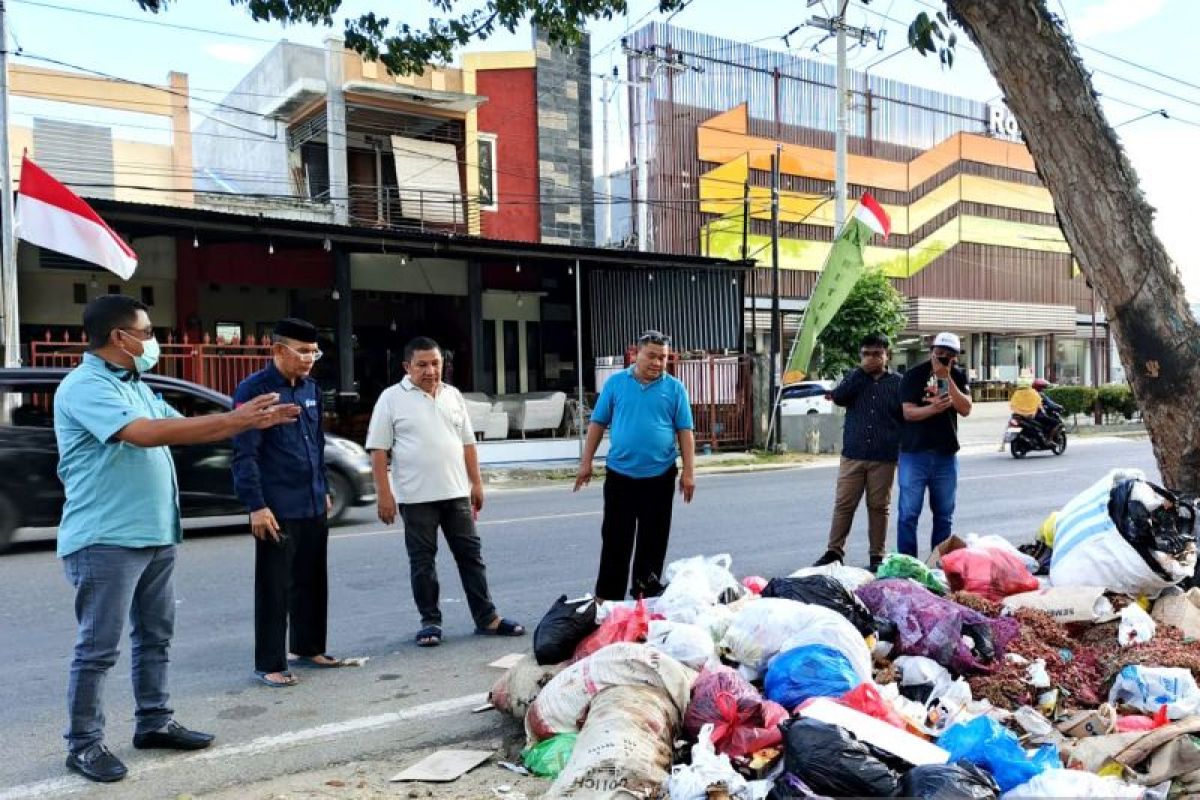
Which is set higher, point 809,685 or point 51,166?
point 51,166

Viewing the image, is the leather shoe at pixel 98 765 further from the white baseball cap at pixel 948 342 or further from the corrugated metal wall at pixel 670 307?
the corrugated metal wall at pixel 670 307

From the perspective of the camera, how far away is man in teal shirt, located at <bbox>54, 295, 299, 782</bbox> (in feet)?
11.2

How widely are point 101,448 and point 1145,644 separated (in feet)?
15.2

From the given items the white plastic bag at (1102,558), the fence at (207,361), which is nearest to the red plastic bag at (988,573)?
the white plastic bag at (1102,558)

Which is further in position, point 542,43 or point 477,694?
point 542,43

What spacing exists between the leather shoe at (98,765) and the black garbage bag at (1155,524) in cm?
489

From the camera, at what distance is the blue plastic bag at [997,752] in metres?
2.95

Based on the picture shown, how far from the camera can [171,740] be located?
380cm

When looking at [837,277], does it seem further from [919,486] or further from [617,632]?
Result: [617,632]

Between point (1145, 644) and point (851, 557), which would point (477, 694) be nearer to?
point (1145, 644)

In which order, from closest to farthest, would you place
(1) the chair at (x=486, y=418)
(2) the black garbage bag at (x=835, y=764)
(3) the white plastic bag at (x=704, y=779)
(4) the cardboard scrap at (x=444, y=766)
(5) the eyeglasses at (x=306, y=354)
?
1. (2) the black garbage bag at (x=835, y=764)
2. (3) the white plastic bag at (x=704, y=779)
3. (4) the cardboard scrap at (x=444, y=766)
4. (5) the eyeglasses at (x=306, y=354)
5. (1) the chair at (x=486, y=418)

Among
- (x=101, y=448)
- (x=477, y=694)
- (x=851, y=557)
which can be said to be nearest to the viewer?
(x=101, y=448)

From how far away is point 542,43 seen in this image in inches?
885

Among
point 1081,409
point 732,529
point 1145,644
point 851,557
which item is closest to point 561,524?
point 732,529
